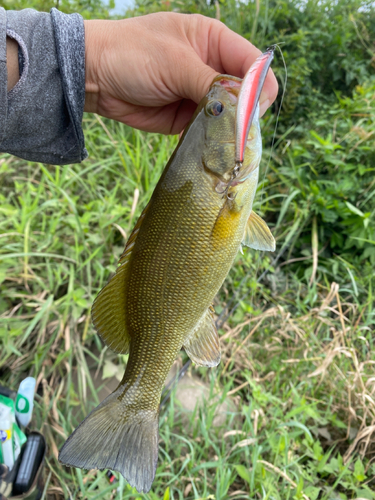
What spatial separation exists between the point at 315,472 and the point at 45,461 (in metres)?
1.55

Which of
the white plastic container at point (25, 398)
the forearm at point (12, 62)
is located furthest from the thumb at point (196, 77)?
the white plastic container at point (25, 398)

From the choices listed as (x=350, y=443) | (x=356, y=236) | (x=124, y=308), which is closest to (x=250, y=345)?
(x=350, y=443)

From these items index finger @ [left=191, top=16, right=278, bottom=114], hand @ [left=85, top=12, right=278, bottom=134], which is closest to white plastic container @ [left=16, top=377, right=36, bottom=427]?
hand @ [left=85, top=12, right=278, bottom=134]

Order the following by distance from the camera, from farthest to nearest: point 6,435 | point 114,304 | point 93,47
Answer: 1. point 6,435
2. point 93,47
3. point 114,304

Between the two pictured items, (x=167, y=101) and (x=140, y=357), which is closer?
(x=140, y=357)

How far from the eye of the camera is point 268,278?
324 centimetres

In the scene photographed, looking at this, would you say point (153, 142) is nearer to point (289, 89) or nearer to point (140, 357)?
point (289, 89)

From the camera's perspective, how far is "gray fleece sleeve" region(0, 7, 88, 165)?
4.81 feet

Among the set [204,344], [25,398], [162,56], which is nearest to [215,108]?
[162,56]

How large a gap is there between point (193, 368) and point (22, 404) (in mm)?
1157

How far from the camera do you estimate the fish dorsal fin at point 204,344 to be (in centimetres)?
140

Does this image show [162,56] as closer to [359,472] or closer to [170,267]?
[170,267]

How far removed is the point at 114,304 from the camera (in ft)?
4.46

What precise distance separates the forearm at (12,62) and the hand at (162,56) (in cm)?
32
